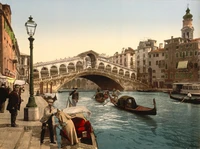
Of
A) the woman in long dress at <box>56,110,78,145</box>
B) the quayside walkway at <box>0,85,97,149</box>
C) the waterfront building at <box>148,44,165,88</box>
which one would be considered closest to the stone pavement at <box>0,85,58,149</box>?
the quayside walkway at <box>0,85,97,149</box>

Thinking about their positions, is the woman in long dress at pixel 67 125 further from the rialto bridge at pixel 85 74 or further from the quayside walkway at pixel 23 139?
the rialto bridge at pixel 85 74

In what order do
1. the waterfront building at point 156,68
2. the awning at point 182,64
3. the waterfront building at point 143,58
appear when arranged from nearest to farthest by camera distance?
the awning at point 182,64, the waterfront building at point 156,68, the waterfront building at point 143,58

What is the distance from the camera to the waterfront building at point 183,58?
3572cm

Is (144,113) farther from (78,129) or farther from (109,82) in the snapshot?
(109,82)

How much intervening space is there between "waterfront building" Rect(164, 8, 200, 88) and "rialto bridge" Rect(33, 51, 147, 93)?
6.41m

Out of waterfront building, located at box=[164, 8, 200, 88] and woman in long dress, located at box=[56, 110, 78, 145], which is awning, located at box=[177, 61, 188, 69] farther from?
woman in long dress, located at box=[56, 110, 78, 145]

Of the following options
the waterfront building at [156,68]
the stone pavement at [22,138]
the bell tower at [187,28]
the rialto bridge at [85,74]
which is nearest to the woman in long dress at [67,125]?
the stone pavement at [22,138]

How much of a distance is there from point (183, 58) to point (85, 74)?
17.3 meters

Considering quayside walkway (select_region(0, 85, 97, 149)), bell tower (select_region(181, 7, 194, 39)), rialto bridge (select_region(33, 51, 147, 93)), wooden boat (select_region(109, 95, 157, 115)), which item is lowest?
wooden boat (select_region(109, 95, 157, 115))

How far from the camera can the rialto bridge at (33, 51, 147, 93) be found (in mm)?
34938

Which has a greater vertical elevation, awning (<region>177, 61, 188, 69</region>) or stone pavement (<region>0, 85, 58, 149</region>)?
awning (<region>177, 61, 188, 69</region>)

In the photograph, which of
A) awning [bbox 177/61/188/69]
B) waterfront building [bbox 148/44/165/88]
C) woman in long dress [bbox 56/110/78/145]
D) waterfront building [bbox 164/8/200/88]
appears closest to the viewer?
woman in long dress [bbox 56/110/78/145]

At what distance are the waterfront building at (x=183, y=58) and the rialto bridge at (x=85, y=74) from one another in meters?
6.41

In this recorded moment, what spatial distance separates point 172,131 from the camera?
32.3ft
